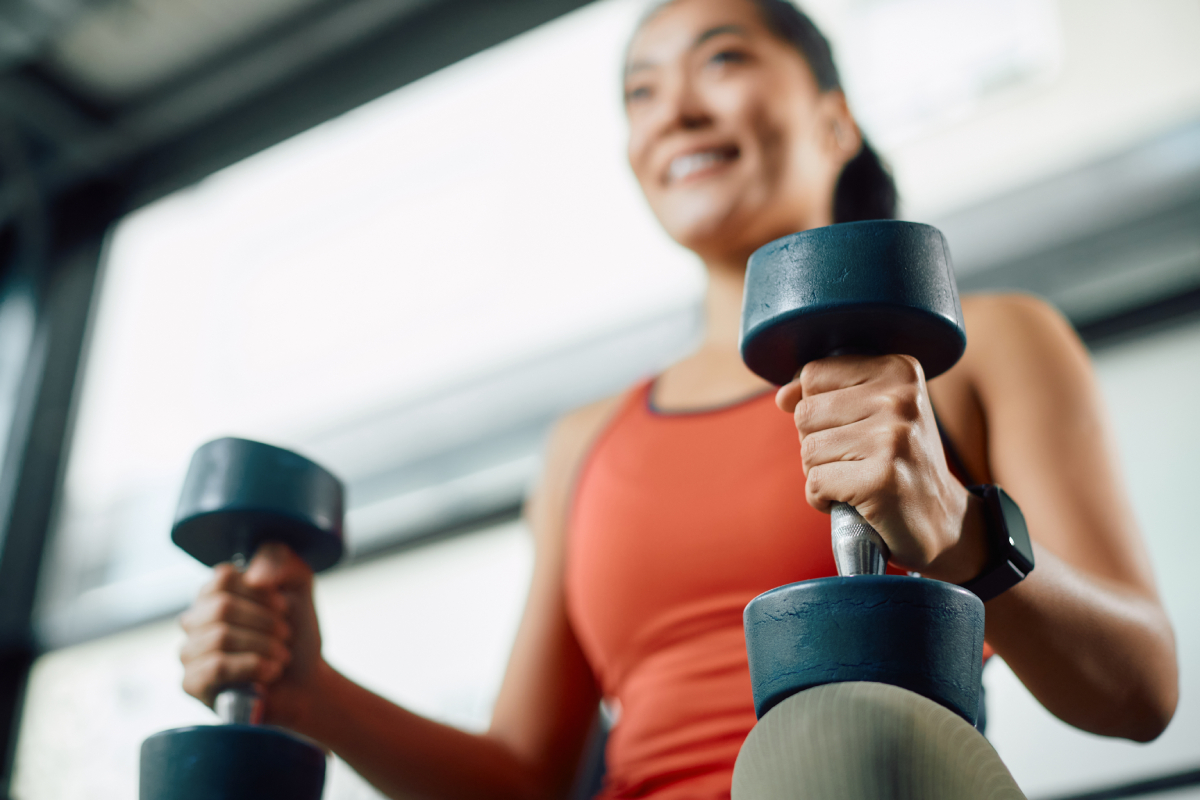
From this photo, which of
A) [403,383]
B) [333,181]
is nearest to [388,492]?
[403,383]

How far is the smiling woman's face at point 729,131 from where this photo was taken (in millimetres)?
965

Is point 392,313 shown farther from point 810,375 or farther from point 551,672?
point 810,375

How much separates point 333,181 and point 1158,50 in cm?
173

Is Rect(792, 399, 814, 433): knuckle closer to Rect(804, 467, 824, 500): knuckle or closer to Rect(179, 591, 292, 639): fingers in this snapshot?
Rect(804, 467, 824, 500): knuckle

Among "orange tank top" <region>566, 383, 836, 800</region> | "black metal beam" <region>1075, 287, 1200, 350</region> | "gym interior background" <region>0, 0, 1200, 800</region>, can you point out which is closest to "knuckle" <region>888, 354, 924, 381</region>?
"orange tank top" <region>566, 383, 836, 800</region>

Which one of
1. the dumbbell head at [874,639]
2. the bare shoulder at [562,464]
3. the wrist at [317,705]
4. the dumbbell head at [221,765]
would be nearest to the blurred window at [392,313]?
the bare shoulder at [562,464]

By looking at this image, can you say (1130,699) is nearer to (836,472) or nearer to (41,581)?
(836,472)

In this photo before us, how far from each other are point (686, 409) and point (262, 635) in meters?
0.45

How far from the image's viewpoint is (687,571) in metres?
0.84

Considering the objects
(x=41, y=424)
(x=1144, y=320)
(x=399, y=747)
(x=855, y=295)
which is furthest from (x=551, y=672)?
(x=41, y=424)

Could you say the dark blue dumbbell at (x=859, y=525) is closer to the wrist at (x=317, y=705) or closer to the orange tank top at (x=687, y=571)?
the orange tank top at (x=687, y=571)

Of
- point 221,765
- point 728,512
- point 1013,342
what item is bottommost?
point 221,765

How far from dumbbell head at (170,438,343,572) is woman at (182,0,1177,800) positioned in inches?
1.3

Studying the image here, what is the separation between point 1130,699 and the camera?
657 mm
